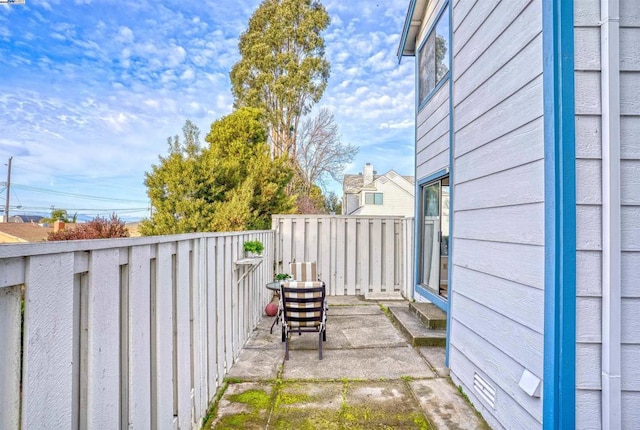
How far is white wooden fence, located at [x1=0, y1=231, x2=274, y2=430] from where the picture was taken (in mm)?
964

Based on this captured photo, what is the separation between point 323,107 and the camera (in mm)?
16969

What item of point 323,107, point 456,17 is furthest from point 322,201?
point 456,17

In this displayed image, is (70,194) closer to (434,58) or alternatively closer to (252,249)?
(252,249)

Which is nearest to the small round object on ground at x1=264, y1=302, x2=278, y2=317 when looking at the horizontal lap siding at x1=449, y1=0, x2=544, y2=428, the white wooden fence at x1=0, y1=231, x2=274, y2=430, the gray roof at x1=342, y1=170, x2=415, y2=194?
the white wooden fence at x1=0, y1=231, x2=274, y2=430

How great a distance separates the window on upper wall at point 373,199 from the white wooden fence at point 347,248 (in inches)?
560

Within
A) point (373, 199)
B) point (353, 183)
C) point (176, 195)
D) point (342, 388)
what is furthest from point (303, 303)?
point (353, 183)

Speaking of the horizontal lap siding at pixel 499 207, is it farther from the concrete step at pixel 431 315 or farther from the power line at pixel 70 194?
the power line at pixel 70 194

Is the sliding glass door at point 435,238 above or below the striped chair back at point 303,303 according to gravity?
above

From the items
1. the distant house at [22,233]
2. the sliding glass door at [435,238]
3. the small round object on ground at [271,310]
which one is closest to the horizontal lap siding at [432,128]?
the sliding glass door at [435,238]

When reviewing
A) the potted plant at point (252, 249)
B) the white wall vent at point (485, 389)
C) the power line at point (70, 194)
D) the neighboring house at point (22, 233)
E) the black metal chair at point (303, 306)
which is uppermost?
the power line at point (70, 194)

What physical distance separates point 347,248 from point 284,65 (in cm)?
1221

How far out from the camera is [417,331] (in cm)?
424

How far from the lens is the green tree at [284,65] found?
642 inches

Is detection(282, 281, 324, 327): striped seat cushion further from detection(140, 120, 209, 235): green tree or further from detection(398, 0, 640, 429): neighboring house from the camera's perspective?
detection(140, 120, 209, 235): green tree
